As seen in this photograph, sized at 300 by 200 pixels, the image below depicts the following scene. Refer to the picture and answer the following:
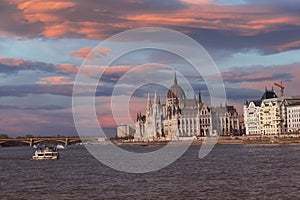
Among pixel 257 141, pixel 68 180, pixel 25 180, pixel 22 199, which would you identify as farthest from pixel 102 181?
pixel 257 141

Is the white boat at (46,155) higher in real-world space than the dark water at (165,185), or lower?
higher

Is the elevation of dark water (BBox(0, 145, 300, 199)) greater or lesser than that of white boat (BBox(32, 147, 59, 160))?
lesser

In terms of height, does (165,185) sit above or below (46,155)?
below

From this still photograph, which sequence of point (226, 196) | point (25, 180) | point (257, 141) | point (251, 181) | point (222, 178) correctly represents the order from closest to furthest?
point (226, 196) → point (251, 181) → point (222, 178) → point (25, 180) → point (257, 141)

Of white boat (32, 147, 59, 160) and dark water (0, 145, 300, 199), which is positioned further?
white boat (32, 147, 59, 160)

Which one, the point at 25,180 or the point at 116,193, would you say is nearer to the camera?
the point at 116,193

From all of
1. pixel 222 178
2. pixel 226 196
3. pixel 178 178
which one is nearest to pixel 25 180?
pixel 178 178

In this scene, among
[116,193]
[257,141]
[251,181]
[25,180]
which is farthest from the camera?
[257,141]

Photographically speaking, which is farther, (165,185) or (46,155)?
(46,155)

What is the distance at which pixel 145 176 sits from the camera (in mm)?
62656

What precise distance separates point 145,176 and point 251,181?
45.0 feet

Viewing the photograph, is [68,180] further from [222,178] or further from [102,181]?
[222,178]

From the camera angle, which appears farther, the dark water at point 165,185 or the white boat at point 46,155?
the white boat at point 46,155

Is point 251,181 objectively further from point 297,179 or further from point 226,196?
point 226,196
